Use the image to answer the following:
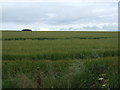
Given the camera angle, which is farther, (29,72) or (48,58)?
(48,58)

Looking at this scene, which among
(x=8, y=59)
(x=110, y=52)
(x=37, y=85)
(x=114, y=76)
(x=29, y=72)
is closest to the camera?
(x=37, y=85)

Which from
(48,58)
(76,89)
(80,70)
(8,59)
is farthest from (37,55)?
(76,89)

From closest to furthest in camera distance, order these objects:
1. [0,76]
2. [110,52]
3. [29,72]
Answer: [0,76]
[29,72]
[110,52]

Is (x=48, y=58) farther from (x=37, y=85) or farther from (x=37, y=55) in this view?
(x=37, y=85)

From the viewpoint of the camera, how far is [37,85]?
151 inches

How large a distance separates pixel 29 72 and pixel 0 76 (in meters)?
0.79

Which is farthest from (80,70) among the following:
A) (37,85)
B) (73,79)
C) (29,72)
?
(29,72)

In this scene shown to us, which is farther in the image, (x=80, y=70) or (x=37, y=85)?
(x=80, y=70)

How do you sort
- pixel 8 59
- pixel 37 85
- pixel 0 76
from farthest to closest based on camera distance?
1. pixel 8 59
2. pixel 0 76
3. pixel 37 85

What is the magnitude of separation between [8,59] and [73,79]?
3332mm

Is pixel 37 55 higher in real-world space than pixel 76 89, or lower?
higher

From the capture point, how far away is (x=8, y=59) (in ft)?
21.9

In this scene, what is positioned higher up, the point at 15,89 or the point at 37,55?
the point at 37,55

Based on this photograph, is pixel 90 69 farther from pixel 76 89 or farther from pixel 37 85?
pixel 37 85
